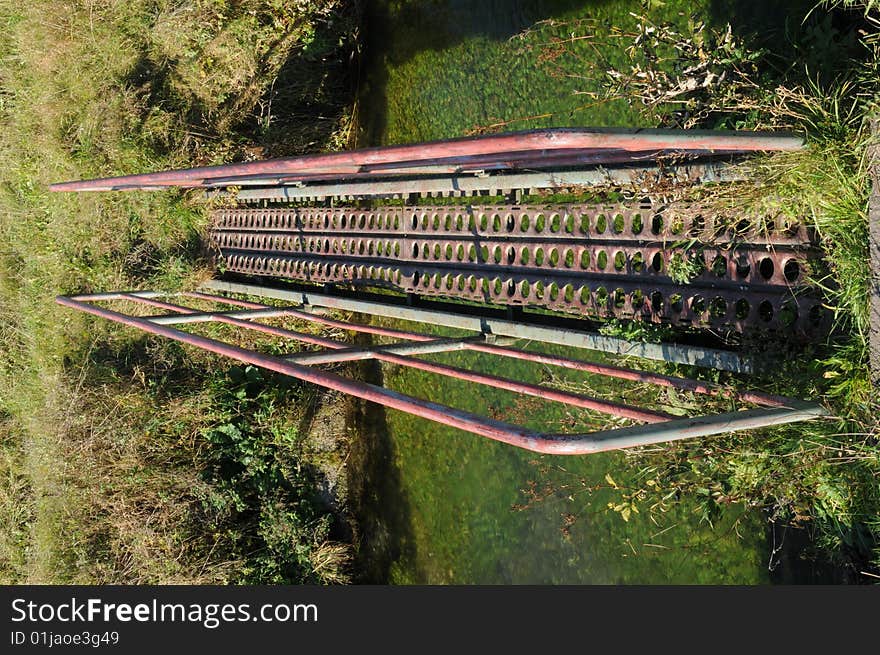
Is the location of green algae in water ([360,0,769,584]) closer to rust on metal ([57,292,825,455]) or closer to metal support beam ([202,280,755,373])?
metal support beam ([202,280,755,373])

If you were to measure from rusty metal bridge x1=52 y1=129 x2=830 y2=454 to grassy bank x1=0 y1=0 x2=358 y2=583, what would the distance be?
126 centimetres

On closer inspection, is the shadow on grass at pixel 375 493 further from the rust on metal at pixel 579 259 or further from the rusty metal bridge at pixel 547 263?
the rust on metal at pixel 579 259

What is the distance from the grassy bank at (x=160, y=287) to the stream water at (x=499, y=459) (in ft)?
2.07

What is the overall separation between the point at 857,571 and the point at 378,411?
5549mm

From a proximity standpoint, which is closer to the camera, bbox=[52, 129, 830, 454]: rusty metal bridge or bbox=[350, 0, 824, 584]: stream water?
bbox=[52, 129, 830, 454]: rusty metal bridge

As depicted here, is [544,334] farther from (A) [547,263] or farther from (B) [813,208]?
(B) [813,208]

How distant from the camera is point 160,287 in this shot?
9.12m

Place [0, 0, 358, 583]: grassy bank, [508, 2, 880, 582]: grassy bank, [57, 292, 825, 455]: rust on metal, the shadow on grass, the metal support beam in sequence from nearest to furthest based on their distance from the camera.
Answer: [57, 292, 825, 455]: rust on metal → [508, 2, 880, 582]: grassy bank → the metal support beam → [0, 0, 358, 583]: grassy bank → the shadow on grass

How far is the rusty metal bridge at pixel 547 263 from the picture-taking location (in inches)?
124

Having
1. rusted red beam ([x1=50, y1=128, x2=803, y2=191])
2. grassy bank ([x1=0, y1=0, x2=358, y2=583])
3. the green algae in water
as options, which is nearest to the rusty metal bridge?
rusted red beam ([x1=50, y1=128, x2=803, y2=191])

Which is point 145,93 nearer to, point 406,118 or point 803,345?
point 406,118

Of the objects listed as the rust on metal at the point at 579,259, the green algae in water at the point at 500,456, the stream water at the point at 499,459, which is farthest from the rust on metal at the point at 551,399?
the green algae in water at the point at 500,456

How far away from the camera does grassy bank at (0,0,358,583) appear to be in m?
7.80

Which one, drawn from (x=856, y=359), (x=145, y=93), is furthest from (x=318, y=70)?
(x=856, y=359)
